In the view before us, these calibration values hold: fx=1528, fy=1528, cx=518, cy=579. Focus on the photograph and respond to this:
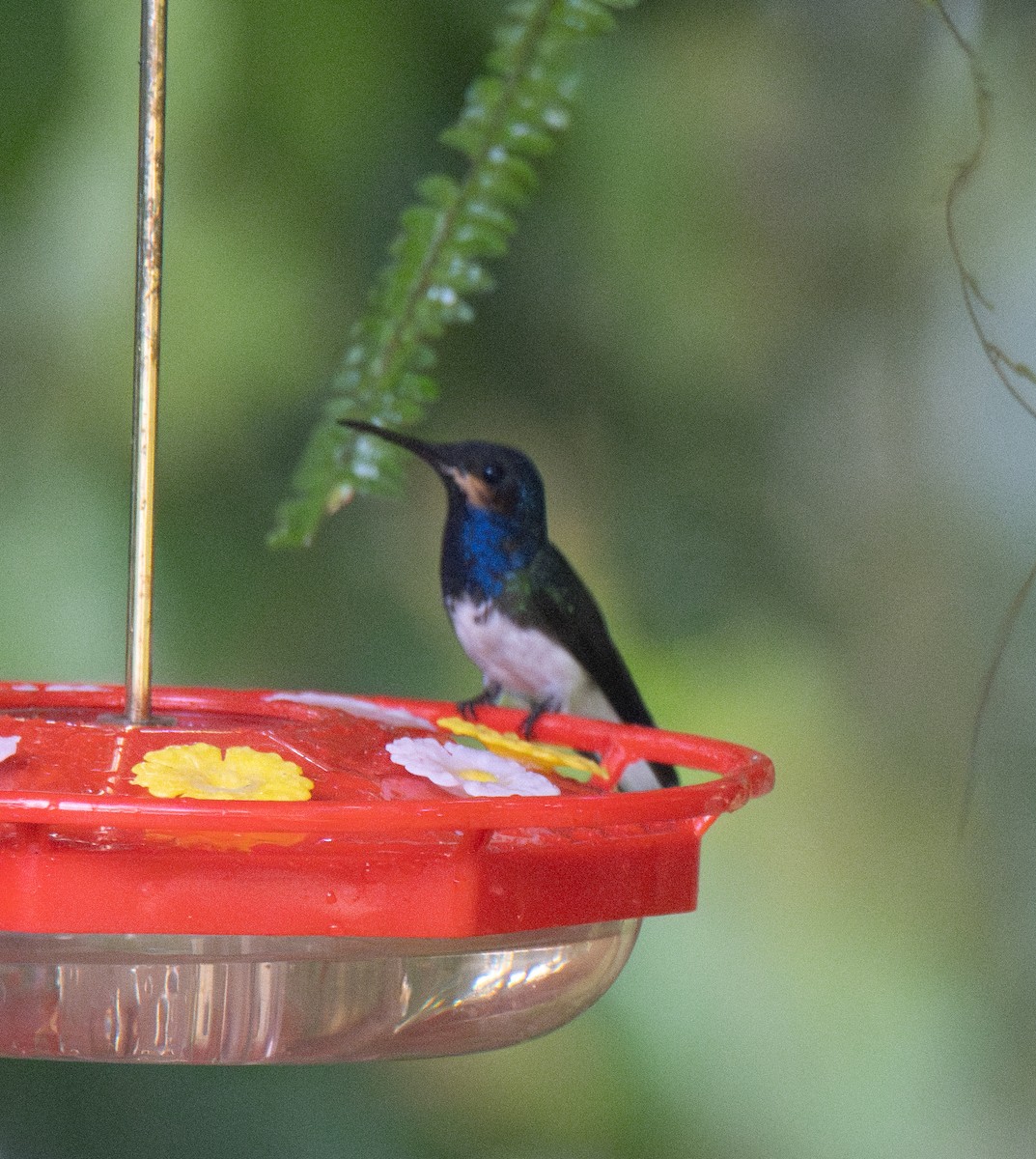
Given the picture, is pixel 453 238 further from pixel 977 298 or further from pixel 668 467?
pixel 977 298

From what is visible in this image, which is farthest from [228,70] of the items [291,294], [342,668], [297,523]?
[342,668]

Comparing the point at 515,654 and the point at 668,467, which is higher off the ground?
the point at 668,467

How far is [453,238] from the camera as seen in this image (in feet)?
5.12

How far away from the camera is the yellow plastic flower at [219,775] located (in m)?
0.59

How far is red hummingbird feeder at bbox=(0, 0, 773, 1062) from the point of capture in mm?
565

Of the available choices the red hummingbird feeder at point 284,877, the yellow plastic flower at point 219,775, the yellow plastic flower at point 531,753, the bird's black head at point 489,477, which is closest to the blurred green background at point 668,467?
the bird's black head at point 489,477

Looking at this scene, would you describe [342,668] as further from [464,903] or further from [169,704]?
[464,903]

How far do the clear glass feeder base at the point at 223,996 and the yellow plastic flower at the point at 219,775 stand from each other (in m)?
0.06

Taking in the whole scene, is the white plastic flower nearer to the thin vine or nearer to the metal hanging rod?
the metal hanging rod

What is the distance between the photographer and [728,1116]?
175 centimetres

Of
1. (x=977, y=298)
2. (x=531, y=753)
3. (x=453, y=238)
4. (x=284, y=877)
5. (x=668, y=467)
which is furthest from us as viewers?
(x=668, y=467)

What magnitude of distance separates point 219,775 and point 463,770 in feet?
0.42

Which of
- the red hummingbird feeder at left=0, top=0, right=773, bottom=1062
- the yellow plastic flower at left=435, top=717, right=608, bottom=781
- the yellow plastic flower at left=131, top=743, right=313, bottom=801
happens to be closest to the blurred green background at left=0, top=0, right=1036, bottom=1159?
the yellow plastic flower at left=435, top=717, right=608, bottom=781

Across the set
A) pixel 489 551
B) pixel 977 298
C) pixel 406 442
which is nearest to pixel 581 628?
pixel 489 551
